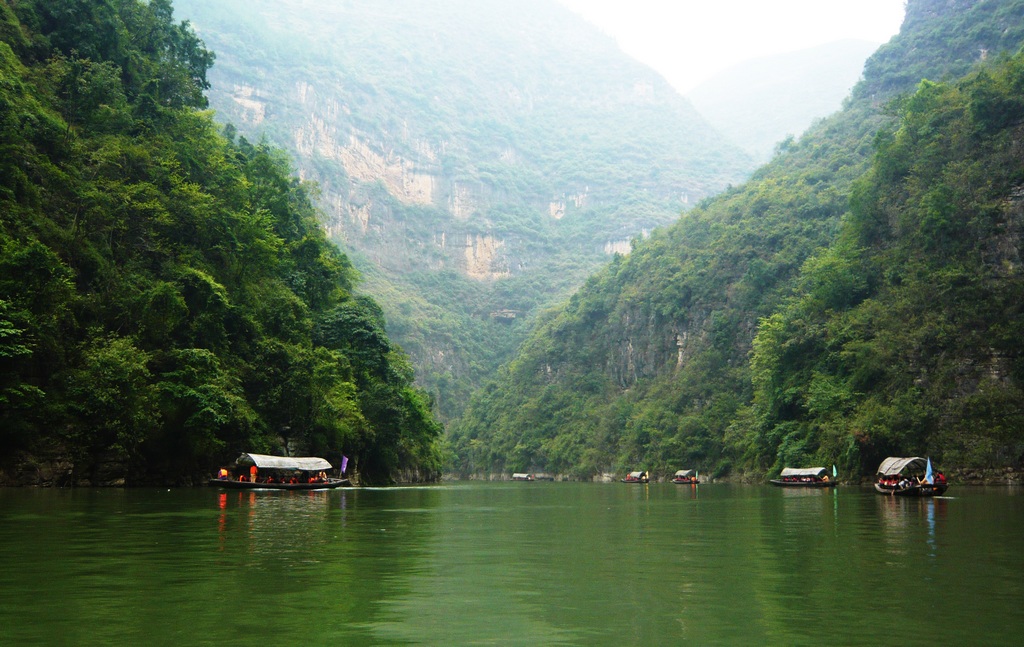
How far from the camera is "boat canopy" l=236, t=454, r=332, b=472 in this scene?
45.0 m

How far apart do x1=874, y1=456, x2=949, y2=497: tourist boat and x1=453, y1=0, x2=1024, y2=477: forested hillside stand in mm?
16072

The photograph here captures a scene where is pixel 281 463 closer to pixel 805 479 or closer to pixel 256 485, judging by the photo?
pixel 256 485

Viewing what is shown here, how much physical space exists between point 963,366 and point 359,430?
41.1m

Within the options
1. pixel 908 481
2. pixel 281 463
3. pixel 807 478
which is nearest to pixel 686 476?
pixel 807 478

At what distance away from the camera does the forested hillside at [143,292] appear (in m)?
42.0

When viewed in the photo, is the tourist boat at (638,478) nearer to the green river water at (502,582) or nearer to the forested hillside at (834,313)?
the forested hillside at (834,313)

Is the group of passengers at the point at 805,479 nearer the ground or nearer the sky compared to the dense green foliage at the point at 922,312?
nearer the ground

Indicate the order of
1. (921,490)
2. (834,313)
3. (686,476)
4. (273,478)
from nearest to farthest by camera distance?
(921,490), (273,478), (834,313), (686,476)

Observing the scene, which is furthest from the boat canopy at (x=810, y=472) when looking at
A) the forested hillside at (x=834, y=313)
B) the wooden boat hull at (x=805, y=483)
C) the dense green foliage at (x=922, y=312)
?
the forested hillside at (x=834, y=313)

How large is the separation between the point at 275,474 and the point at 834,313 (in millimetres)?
46627

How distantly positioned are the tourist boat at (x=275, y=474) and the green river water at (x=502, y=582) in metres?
20.9

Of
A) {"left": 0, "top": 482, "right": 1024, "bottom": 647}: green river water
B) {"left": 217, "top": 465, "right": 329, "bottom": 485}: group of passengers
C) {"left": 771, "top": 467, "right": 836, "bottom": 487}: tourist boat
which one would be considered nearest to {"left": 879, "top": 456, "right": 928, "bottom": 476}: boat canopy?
{"left": 771, "top": 467, "right": 836, "bottom": 487}: tourist boat

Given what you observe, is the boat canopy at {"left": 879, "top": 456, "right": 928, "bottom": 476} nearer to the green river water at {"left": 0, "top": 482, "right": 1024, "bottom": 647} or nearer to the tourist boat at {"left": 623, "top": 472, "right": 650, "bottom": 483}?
the green river water at {"left": 0, "top": 482, "right": 1024, "bottom": 647}

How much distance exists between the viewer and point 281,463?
45.8m
